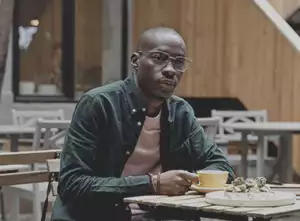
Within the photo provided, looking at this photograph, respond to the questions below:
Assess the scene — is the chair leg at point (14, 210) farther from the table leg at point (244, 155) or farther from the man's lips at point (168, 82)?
the man's lips at point (168, 82)

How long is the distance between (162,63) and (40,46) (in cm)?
741

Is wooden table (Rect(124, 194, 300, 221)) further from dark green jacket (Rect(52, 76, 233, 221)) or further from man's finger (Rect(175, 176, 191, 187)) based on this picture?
dark green jacket (Rect(52, 76, 233, 221))

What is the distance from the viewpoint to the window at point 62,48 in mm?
9680

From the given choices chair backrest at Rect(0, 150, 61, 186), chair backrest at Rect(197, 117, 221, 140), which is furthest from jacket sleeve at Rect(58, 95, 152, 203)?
chair backrest at Rect(197, 117, 221, 140)

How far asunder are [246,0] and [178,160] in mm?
6033

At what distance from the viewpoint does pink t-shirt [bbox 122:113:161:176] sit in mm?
2742

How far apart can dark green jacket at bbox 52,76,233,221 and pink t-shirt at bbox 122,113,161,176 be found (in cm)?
2

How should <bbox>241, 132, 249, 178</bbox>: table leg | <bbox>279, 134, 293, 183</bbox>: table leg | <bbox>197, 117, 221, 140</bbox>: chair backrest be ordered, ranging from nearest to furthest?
<bbox>197, 117, 221, 140</bbox>: chair backrest < <bbox>241, 132, 249, 178</bbox>: table leg < <bbox>279, 134, 293, 183</bbox>: table leg

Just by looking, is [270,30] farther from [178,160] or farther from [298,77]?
[178,160]

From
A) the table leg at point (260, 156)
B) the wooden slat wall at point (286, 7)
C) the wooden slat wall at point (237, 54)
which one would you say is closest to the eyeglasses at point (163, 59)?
the table leg at point (260, 156)

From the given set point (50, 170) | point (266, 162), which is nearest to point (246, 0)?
point (266, 162)

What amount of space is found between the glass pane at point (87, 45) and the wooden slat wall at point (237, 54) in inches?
36.7

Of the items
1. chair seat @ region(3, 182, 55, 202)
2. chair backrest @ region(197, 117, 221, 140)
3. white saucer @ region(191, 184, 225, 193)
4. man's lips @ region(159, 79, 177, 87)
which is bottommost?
chair seat @ region(3, 182, 55, 202)

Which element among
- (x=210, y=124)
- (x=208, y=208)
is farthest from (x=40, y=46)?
(x=208, y=208)
